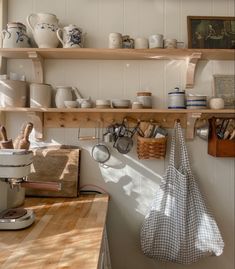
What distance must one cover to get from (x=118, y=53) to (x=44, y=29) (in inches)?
16.4

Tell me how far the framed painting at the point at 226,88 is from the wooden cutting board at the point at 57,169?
92 cm

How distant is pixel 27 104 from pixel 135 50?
0.69 metres

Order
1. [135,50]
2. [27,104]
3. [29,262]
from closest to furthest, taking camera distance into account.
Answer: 1. [29,262]
2. [135,50]
3. [27,104]

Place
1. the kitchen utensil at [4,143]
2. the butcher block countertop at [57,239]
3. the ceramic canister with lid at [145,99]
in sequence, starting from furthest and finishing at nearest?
1. the ceramic canister with lid at [145,99]
2. the kitchen utensil at [4,143]
3. the butcher block countertop at [57,239]

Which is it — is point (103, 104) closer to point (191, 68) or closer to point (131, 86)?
point (131, 86)

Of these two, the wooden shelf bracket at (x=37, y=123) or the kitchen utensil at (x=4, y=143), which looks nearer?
the kitchen utensil at (x=4, y=143)

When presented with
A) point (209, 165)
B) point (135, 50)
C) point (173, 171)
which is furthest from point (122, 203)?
point (135, 50)

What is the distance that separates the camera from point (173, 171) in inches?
62.1

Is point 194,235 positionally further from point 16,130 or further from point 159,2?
point 159,2

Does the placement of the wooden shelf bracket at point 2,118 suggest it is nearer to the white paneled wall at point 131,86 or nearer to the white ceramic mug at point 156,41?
the white paneled wall at point 131,86

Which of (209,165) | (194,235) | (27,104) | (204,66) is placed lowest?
(194,235)

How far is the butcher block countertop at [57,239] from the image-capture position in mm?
835

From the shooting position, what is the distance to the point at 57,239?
1.00m

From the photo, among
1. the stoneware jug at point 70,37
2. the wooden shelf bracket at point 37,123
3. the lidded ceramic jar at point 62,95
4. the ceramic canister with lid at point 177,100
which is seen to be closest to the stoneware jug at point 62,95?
the lidded ceramic jar at point 62,95
